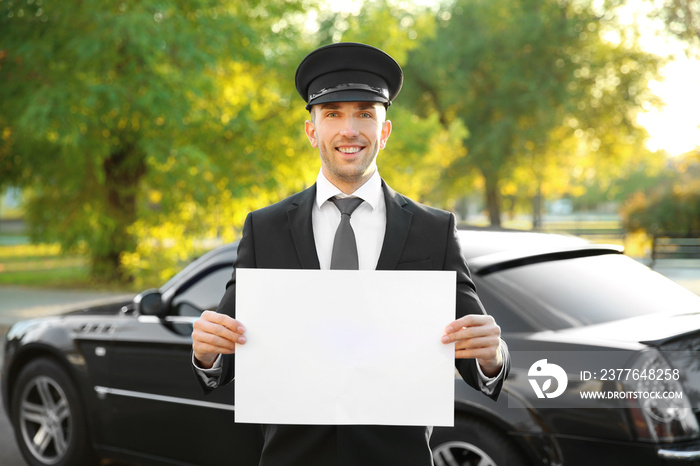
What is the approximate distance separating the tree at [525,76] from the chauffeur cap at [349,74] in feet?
88.1

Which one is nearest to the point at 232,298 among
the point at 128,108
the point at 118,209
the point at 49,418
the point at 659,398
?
the point at 659,398

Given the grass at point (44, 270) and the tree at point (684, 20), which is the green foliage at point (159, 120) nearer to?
the grass at point (44, 270)

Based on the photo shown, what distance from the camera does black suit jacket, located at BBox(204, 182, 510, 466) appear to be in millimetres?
1990

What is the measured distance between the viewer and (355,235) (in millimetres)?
2062

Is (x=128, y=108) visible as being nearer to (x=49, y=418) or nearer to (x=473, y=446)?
(x=49, y=418)

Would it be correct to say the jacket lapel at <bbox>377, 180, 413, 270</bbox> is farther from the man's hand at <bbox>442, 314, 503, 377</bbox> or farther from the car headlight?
the car headlight

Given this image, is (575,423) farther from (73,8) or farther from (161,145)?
(73,8)

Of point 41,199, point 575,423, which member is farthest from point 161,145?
point 575,423

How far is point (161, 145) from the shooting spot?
1420cm

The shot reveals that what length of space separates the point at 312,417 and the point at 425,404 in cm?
29

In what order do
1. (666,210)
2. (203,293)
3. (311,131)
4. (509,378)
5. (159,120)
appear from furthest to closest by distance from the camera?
(666,210), (159,120), (203,293), (509,378), (311,131)

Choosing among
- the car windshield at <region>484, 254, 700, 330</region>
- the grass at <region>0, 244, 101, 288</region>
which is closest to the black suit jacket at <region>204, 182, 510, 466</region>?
the car windshield at <region>484, 254, 700, 330</region>

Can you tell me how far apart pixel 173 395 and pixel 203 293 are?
2.01ft

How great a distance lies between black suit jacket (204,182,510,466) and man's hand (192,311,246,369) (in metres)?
0.11
